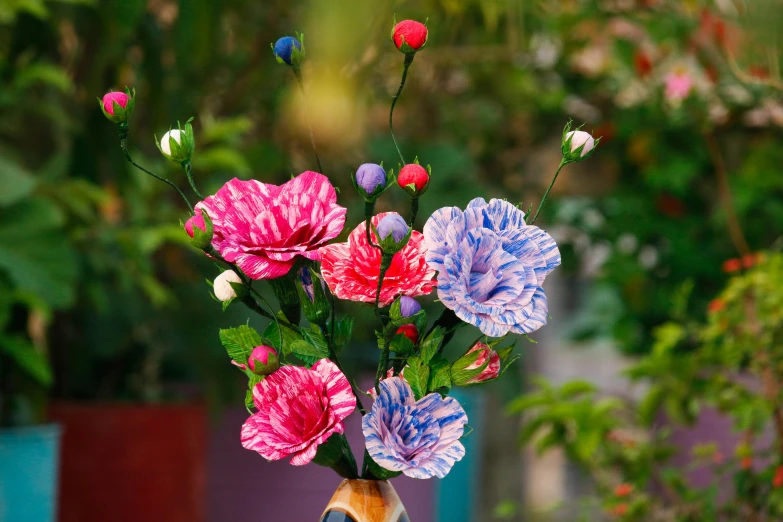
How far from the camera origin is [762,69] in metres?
1.66

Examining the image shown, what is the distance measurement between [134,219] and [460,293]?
44.9 inches

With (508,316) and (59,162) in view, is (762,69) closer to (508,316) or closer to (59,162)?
(59,162)

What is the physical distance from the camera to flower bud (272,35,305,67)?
17.8 inches

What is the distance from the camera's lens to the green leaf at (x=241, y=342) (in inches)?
18.3

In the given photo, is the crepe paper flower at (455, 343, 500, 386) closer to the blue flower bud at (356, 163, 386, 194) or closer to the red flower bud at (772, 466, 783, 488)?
the blue flower bud at (356, 163, 386, 194)

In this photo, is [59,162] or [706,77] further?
[706,77]

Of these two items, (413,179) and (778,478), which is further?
(778,478)

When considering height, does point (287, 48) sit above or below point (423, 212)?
below

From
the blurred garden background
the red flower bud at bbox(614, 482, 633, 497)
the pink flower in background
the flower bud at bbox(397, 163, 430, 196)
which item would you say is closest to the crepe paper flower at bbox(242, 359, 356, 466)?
the flower bud at bbox(397, 163, 430, 196)

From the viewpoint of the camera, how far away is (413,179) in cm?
43

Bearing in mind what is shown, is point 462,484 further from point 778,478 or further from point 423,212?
point 778,478

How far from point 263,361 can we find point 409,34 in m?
0.18

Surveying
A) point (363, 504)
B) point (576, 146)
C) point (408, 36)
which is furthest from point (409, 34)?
point (363, 504)

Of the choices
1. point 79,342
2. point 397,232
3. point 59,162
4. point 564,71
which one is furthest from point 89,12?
point 397,232
